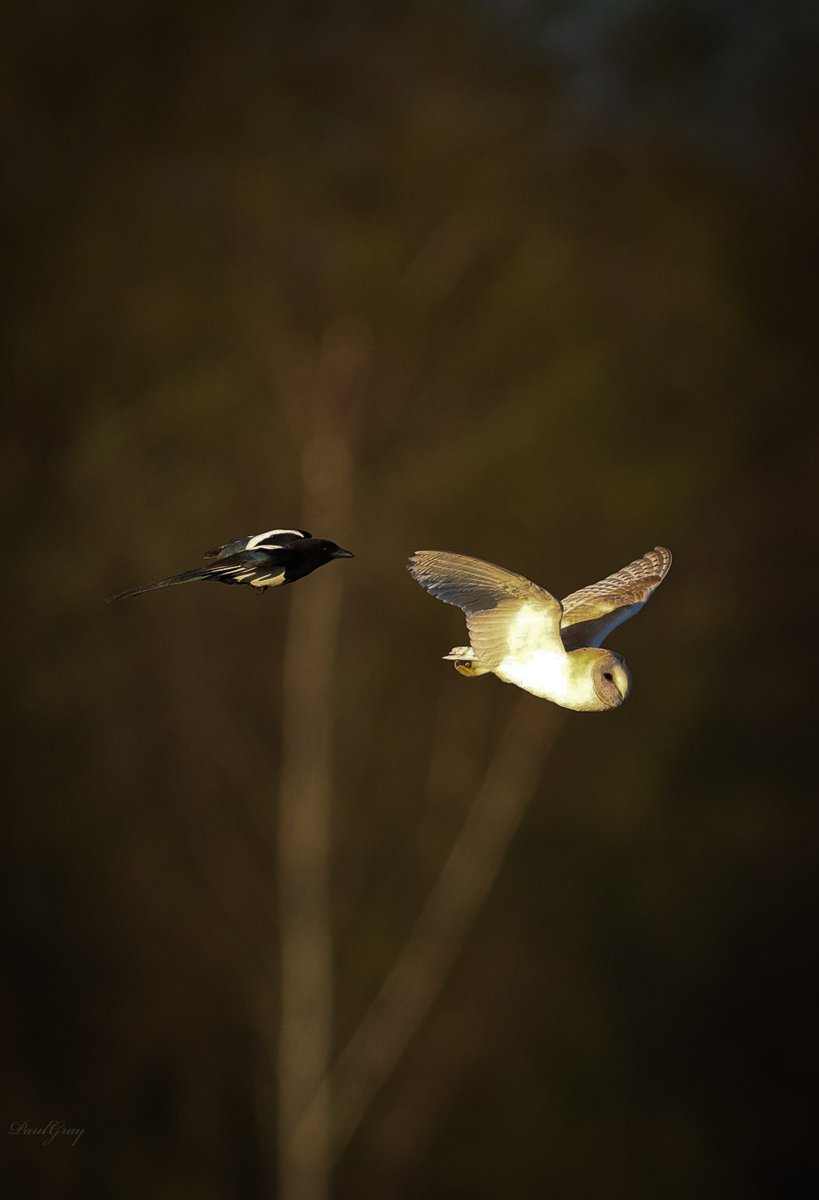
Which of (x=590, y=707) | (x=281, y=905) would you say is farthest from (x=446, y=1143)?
(x=590, y=707)

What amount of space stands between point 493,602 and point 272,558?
15.3 inches

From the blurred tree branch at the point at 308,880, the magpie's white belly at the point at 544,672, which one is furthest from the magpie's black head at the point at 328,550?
the blurred tree branch at the point at 308,880

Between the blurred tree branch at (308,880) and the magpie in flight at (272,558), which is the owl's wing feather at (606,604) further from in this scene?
the blurred tree branch at (308,880)

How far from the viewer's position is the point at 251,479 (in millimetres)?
8383

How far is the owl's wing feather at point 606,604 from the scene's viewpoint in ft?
11.8

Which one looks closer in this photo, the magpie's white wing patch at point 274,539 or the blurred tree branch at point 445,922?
the magpie's white wing patch at point 274,539

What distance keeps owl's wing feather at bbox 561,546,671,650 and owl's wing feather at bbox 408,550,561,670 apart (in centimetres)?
27

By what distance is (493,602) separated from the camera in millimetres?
3203

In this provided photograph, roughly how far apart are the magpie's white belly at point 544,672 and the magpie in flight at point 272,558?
34cm

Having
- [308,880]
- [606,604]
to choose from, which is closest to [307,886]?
[308,880]

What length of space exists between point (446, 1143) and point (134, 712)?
7.96 ft

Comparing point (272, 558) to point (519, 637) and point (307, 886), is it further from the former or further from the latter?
point (307, 886)

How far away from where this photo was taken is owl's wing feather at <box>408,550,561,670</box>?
3146 millimetres

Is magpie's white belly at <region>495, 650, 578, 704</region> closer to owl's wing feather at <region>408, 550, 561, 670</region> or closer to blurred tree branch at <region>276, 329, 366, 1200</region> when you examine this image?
owl's wing feather at <region>408, 550, 561, 670</region>
